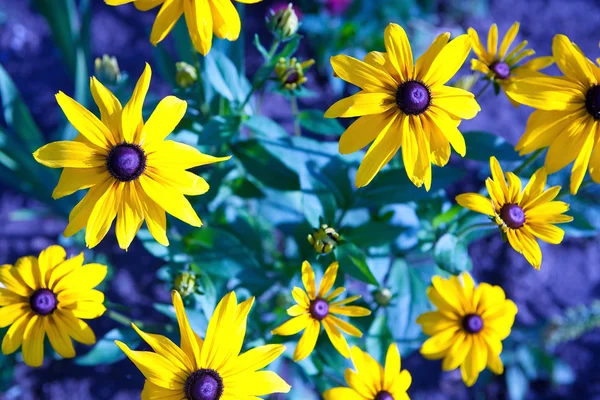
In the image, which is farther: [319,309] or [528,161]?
[528,161]

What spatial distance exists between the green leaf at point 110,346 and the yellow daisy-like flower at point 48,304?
162 millimetres

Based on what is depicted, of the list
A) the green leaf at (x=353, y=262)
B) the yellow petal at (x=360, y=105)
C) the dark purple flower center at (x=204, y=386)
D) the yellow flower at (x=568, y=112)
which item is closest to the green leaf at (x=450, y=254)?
the green leaf at (x=353, y=262)

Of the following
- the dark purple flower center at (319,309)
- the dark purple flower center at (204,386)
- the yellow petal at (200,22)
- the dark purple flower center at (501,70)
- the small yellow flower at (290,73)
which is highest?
the dark purple flower center at (501,70)

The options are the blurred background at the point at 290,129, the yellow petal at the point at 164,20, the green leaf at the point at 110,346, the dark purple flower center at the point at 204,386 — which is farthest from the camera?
the blurred background at the point at 290,129

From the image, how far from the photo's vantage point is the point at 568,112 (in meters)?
1.16

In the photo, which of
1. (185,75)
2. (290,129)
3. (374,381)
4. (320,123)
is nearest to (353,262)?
(374,381)

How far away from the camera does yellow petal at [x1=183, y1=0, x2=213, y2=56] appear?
3.66ft

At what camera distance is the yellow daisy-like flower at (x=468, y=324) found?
4.20 ft

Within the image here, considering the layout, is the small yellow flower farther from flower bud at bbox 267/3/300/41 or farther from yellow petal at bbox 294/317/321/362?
yellow petal at bbox 294/317/321/362

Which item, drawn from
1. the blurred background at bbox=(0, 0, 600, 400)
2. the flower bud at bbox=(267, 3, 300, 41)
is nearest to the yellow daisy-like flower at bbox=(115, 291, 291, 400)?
the flower bud at bbox=(267, 3, 300, 41)

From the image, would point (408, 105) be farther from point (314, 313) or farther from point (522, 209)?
point (314, 313)

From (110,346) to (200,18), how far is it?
2.60 ft

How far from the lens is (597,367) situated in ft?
7.57

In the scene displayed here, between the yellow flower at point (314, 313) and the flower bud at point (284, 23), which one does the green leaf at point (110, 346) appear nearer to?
the yellow flower at point (314, 313)
